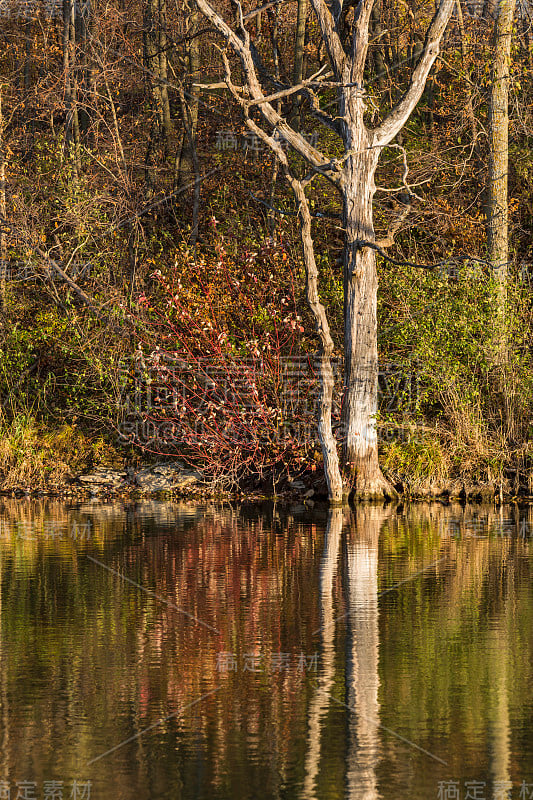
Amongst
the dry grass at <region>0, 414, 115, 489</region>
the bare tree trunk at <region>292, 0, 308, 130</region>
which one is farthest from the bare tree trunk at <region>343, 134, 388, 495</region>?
the bare tree trunk at <region>292, 0, 308, 130</region>

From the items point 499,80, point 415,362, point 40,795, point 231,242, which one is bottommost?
point 40,795

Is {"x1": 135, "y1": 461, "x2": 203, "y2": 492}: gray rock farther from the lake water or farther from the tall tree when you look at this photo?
the lake water

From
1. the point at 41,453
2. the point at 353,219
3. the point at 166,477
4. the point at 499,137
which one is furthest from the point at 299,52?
the point at 41,453

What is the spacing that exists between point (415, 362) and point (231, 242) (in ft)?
20.7

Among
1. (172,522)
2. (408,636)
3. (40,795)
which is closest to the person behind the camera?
(40,795)

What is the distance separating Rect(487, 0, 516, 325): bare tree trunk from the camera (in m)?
24.0

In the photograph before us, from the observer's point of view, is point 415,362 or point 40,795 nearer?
point 40,795

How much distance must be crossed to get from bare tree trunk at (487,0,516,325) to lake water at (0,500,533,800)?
9.22 metres

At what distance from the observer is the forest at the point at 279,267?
A: 22.0 meters

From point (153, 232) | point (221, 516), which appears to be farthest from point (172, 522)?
point (153, 232)

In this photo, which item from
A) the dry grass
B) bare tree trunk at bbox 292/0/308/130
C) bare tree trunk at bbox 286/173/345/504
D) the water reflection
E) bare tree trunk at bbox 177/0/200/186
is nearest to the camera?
the water reflection

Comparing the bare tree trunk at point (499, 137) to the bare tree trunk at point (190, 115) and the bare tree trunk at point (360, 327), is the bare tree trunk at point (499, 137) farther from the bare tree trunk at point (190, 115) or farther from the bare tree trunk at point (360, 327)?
the bare tree trunk at point (190, 115)

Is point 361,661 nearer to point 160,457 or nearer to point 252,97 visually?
point 252,97

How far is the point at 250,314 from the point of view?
2400 cm
